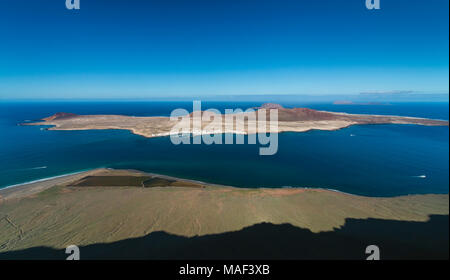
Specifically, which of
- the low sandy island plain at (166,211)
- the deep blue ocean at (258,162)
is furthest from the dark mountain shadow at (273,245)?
the deep blue ocean at (258,162)

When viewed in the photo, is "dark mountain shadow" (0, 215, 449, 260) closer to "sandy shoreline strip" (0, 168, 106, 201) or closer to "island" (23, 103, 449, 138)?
"sandy shoreline strip" (0, 168, 106, 201)

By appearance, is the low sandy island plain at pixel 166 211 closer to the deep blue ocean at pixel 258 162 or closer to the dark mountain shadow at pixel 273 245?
the dark mountain shadow at pixel 273 245

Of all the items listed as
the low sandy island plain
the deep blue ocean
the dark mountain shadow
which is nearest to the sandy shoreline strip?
the low sandy island plain

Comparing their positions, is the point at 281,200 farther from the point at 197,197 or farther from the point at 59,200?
the point at 59,200

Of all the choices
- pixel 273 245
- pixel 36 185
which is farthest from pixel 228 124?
pixel 273 245

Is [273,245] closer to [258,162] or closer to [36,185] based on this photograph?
[258,162]
